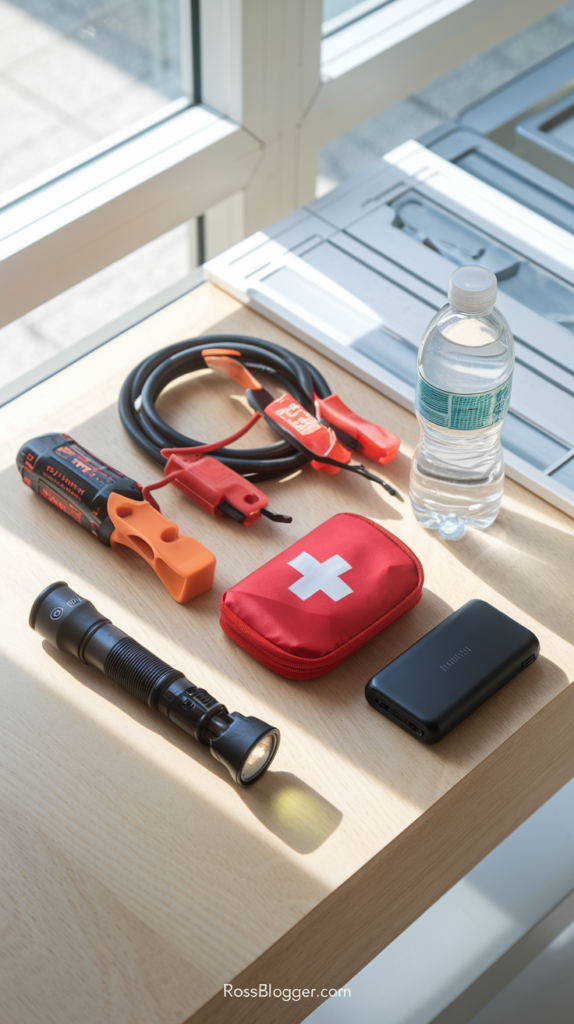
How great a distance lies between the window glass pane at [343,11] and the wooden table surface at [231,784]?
870mm

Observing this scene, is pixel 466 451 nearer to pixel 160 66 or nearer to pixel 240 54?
pixel 240 54

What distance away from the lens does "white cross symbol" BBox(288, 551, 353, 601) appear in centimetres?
84

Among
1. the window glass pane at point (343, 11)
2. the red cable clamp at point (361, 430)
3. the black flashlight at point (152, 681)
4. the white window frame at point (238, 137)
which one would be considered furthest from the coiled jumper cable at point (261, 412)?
the window glass pane at point (343, 11)

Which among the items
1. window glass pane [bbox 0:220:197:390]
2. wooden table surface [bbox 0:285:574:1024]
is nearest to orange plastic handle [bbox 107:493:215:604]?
wooden table surface [bbox 0:285:574:1024]

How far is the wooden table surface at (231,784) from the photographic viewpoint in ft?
2.23

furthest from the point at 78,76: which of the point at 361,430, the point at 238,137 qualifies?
the point at 361,430

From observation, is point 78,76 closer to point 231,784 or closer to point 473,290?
point 473,290

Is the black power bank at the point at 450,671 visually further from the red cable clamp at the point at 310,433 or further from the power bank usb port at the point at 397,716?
the red cable clamp at the point at 310,433

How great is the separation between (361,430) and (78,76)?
78cm

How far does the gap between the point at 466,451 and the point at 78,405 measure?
426mm

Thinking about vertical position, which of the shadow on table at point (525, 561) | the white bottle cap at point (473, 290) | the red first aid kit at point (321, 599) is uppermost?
the white bottle cap at point (473, 290)

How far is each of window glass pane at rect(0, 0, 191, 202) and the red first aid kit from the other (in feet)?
2.51

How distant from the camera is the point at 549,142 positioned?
4.62 feet

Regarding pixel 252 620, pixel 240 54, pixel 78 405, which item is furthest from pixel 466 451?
pixel 240 54
